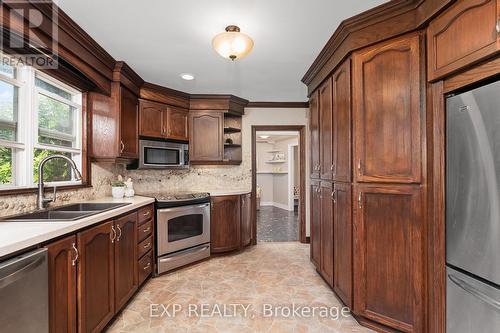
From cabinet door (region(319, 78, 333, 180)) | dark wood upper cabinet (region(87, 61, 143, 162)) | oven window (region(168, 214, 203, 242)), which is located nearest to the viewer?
cabinet door (region(319, 78, 333, 180))

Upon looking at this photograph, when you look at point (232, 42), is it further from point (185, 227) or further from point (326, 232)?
point (185, 227)

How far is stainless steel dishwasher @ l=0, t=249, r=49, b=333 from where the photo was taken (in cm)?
101

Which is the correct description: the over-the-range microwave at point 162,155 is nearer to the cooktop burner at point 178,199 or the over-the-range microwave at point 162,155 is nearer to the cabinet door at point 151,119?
the cabinet door at point 151,119

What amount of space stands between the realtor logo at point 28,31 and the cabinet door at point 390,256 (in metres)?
2.54

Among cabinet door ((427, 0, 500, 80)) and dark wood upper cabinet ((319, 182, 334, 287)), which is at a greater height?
cabinet door ((427, 0, 500, 80))

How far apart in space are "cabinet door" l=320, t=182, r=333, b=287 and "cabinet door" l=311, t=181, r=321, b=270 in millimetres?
100

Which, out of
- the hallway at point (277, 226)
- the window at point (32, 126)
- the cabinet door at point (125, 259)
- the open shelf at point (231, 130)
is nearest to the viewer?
the window at point (32, 126)

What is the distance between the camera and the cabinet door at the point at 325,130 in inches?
93.8

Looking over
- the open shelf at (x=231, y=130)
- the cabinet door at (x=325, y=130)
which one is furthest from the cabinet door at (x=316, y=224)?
the open shelf at (x=231, y=130)

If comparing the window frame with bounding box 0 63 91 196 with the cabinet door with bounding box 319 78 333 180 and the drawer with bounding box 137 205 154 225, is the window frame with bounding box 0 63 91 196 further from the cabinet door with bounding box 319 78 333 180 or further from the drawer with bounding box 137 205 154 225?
the cabinet door with bounding box 319 78 333 180

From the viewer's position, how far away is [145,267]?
262 cm

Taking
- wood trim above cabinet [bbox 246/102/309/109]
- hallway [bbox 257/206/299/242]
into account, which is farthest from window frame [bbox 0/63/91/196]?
hallway [bbox 257/206/299/242]

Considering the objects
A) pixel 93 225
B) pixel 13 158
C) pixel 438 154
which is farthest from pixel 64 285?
pixel 438 154

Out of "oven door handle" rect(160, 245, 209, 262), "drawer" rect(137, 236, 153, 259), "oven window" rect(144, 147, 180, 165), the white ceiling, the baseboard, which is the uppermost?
the white ceiling
